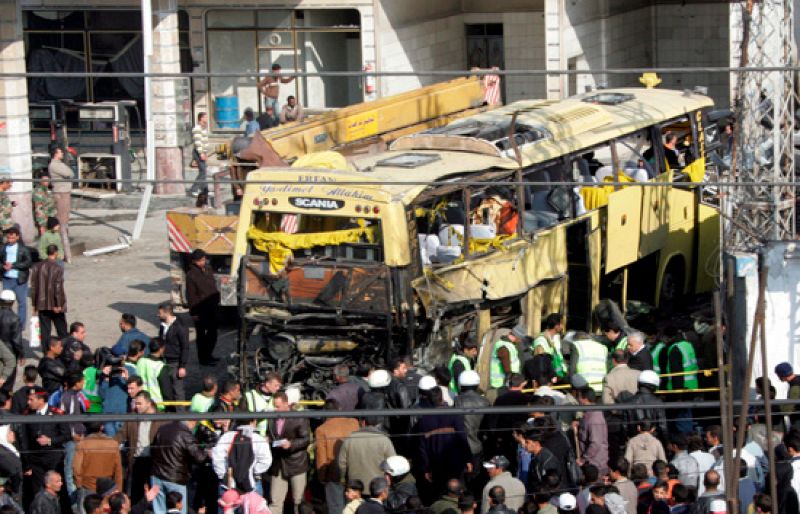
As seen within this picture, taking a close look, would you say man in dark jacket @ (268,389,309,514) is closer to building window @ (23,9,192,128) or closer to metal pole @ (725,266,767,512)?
metal pole @ (725,266,767,512)

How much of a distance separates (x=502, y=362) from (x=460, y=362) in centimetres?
49

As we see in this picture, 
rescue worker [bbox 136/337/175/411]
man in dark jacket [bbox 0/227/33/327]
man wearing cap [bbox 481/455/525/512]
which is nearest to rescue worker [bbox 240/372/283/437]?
rescue worker [bbox 136/337/175/411]

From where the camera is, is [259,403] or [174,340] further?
[174,340]

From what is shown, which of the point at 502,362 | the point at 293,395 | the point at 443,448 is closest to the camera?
the point at 443,448

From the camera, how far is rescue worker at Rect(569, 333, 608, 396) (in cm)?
1553

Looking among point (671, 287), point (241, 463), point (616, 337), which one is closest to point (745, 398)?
point (241, 463)

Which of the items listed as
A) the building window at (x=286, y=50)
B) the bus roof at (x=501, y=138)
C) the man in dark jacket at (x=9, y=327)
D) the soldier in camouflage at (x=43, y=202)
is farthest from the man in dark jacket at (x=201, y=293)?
the building window at (x=286, y=50)

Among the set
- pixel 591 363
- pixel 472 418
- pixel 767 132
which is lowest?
pixel 472 418

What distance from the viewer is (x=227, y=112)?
3209 centimetres

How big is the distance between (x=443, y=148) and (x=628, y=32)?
60.5 feet

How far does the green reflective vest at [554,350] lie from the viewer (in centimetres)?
1600

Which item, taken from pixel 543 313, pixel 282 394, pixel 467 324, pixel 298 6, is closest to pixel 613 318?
pixel 543 313

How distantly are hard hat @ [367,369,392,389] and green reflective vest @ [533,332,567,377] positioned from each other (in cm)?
198

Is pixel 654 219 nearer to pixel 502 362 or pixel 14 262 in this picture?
pixel 502 362
